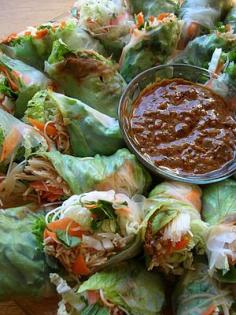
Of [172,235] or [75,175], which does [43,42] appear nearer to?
[75,175]

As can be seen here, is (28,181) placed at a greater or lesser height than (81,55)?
lesser

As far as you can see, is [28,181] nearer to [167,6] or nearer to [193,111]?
[193,111]

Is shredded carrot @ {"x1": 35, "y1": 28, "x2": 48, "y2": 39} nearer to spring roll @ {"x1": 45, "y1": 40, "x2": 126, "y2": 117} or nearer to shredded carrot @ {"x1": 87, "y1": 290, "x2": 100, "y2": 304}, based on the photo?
spring roll @ {"x1": 45, "y1": 40, "x2": 126, "y2": 117}

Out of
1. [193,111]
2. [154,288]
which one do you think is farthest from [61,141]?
[154,288]

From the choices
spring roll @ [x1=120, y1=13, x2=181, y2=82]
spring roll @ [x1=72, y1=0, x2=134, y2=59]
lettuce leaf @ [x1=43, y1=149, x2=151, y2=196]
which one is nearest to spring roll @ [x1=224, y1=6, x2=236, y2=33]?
→ spring roll @ [x1=120, y1=13, x2=181, y2=82]

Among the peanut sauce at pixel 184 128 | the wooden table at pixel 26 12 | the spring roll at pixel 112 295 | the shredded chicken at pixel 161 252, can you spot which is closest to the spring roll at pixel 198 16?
the peanut sauce at pixel 184 128

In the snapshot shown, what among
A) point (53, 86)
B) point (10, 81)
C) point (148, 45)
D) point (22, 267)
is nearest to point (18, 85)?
point (10, 81)
